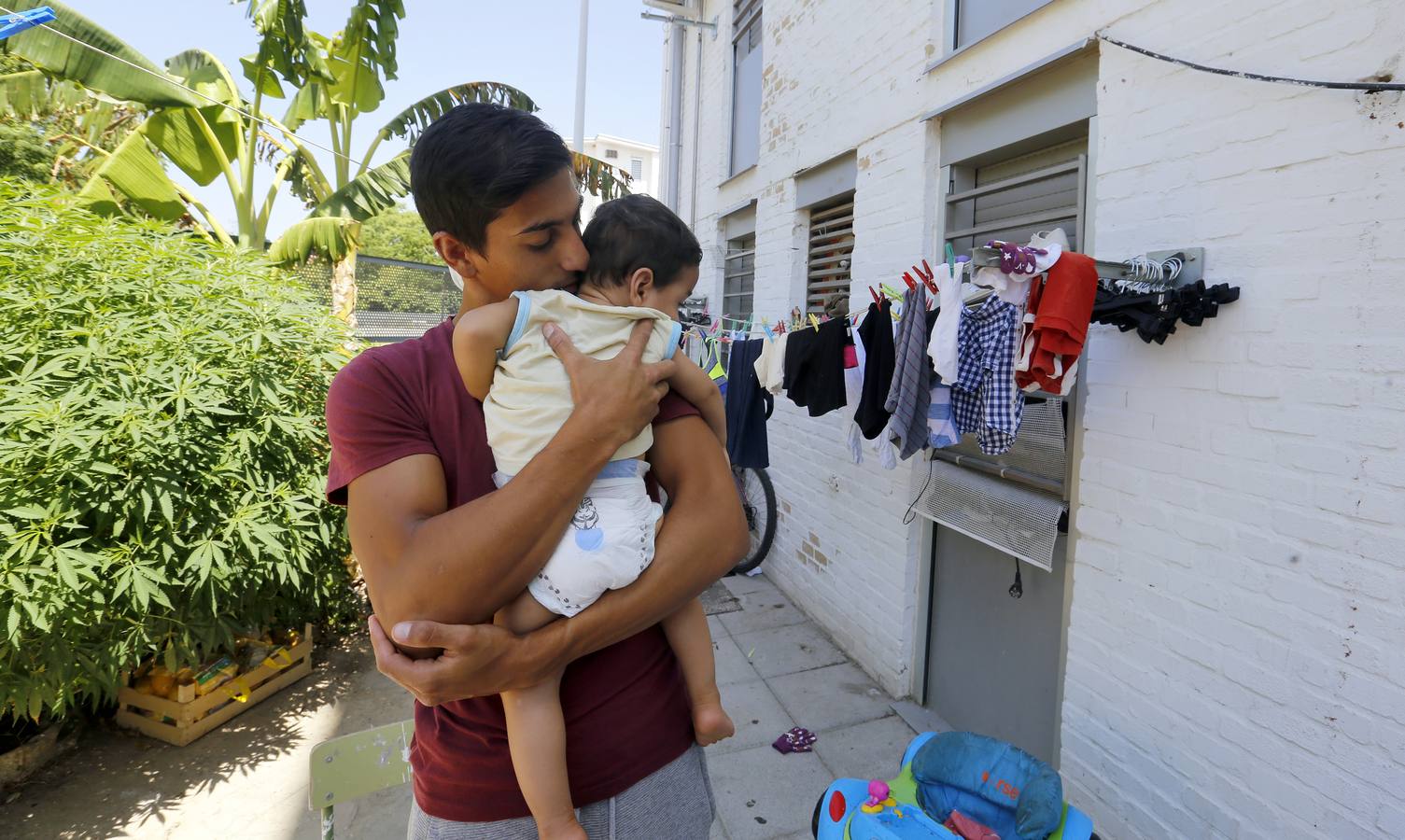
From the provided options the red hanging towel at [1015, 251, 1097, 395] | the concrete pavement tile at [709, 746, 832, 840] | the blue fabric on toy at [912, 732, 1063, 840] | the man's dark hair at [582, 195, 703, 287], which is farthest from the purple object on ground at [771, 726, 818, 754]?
the man's dark hair at [582, 195, 703, 287]

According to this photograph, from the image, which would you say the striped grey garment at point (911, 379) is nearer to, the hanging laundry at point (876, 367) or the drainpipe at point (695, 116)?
the hanging laundry at point (876, 367)

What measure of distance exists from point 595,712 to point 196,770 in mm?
3212

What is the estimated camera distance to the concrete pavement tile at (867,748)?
323cm

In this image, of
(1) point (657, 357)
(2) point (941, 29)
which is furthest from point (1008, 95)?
(1) point (657, 357)

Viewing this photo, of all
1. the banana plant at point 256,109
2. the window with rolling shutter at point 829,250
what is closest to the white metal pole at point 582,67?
the banana plant at point 256,109

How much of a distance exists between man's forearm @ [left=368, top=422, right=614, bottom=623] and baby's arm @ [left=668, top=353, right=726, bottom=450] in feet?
0.84

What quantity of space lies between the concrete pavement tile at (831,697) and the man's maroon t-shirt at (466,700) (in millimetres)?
2703

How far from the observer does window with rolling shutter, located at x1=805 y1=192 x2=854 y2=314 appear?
14.7ft

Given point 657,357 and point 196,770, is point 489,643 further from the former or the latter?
point 196,770

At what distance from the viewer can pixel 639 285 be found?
1.42 metres

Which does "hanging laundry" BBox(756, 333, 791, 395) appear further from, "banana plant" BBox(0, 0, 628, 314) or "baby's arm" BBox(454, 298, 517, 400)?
"banana plant" BBox(0, 0, 628, 314)

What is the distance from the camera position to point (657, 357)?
124cm

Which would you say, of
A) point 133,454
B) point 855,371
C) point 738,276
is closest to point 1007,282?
point 855,371

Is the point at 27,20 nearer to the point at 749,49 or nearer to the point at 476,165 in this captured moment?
the point at 476,165
